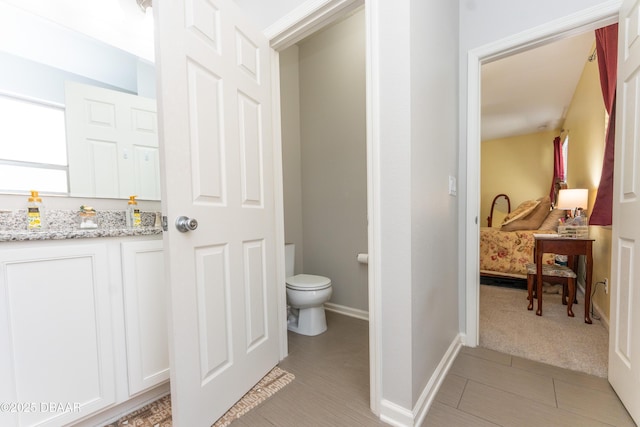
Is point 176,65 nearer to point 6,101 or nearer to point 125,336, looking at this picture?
point 6,101

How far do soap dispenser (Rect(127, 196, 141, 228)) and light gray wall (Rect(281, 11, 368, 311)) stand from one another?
1274 mm

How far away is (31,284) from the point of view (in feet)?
3.15

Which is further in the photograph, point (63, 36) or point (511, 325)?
point (511, 325)

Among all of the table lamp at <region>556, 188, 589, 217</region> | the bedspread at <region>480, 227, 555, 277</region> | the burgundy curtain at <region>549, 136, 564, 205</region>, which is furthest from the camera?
the burgundy curtain at <region>549, 136, 564, 205</region>

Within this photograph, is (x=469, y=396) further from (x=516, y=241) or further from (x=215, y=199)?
(x=516, y=241)

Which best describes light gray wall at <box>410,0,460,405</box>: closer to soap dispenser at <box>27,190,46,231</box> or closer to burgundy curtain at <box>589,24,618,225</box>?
burgundy curtain at <box>589,24,618,225</box>

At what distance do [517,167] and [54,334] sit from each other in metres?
6.94

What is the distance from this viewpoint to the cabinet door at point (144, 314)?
118 cm

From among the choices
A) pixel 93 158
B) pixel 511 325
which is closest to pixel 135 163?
pixel 93 158

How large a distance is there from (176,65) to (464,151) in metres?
1.72

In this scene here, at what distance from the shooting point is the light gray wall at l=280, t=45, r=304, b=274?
2.55 metres

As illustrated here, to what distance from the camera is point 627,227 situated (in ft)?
4.04

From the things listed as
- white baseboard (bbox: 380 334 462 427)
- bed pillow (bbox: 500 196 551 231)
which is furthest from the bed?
white baseboard (bbox: 380 334 462 427)

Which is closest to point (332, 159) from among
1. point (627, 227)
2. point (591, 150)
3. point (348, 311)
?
point (348, 311)
